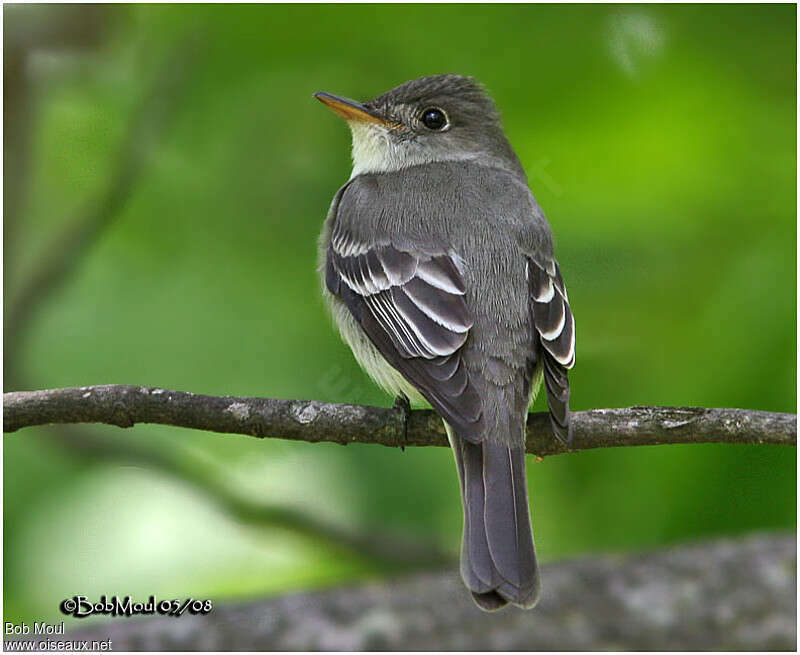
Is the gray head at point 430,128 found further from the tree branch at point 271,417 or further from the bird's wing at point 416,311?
the tree branch at point 271,417

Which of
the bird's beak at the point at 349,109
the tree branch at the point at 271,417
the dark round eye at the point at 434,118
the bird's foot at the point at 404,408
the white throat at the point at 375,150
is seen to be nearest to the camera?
the tree branch at the point at 271,417

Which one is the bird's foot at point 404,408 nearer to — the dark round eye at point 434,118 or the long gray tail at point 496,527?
the long gray tail at point 496,527

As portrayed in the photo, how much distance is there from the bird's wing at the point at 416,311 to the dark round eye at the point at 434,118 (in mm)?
892

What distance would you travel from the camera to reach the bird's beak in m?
4.81

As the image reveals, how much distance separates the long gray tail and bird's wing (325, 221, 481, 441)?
140 millimetres

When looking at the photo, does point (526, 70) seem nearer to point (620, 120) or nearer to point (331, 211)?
point (620, 120)

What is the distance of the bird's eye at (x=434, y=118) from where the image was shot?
5.23m

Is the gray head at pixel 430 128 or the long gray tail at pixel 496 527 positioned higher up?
the gray head at pixel 430 128

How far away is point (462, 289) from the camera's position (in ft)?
13.4

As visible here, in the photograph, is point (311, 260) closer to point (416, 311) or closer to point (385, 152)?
point (385, 152)

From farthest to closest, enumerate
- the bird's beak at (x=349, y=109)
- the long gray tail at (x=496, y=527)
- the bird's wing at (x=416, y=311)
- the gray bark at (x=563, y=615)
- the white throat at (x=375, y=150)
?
1. the white throat at (x=375, y=150)
2. the bird's beak at (x=349, y=109)
3. the gray bark at (x=563, y=615)
4. the bird's wing at (x=416, y=311)
5. the long gray tail at (x=496, y=527)

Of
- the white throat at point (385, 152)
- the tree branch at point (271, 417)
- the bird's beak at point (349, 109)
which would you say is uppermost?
the bird's beak at point (349, 109)

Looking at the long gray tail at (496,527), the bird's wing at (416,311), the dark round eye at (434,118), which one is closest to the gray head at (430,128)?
the dark round eye at (434,118)

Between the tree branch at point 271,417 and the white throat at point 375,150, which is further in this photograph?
the white throat at point 375,150
